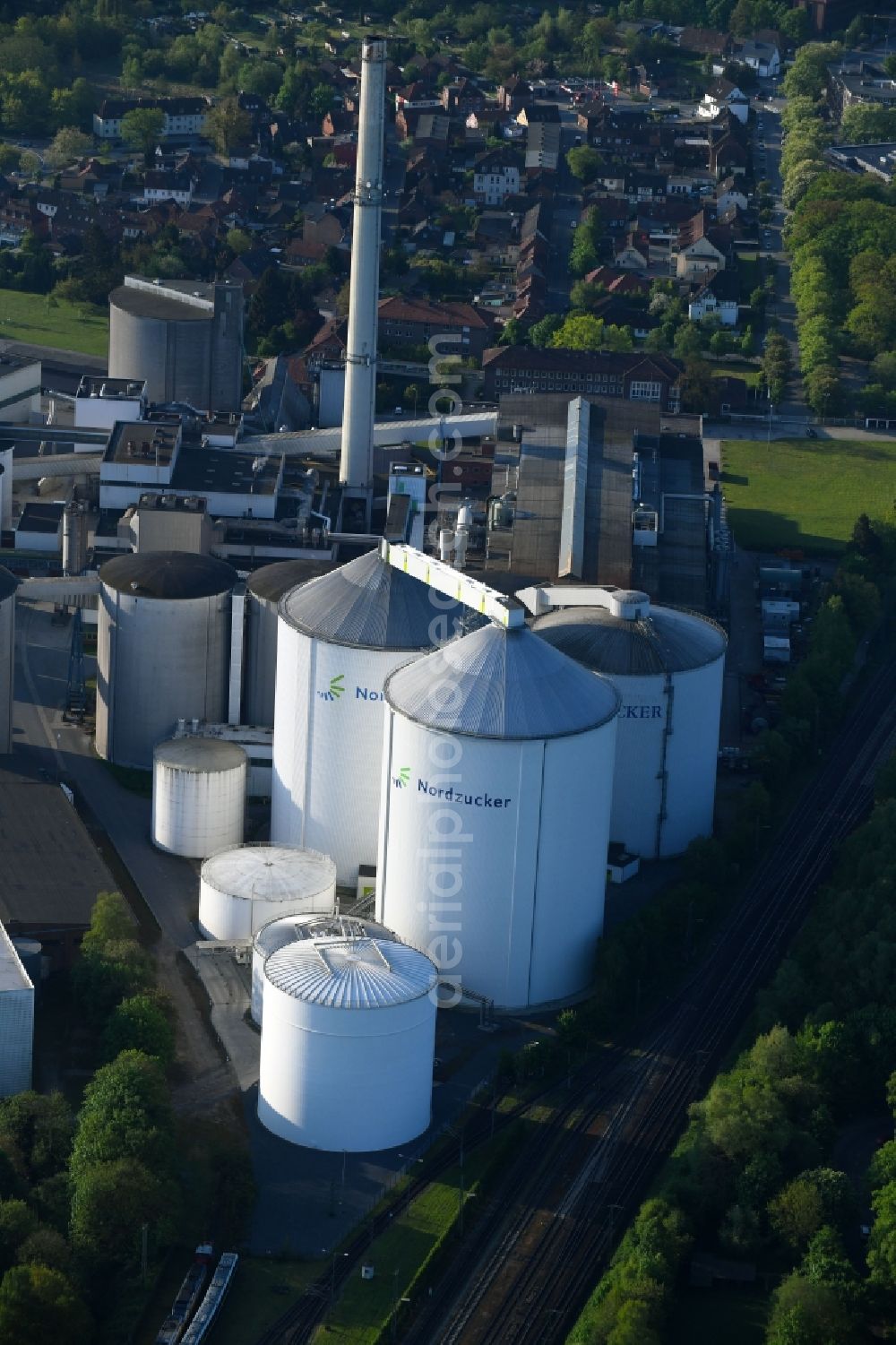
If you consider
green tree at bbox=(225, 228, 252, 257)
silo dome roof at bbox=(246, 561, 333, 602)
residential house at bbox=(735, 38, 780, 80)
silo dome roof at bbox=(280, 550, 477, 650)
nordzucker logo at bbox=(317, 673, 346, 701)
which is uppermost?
residential house at bbox=(735, 38, 780, 80)

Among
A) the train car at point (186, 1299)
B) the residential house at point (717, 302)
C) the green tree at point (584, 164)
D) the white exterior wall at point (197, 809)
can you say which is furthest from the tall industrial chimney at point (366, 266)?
the green tree at point (584, 164)

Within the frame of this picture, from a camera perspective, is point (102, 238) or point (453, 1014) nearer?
point (453, 1014)

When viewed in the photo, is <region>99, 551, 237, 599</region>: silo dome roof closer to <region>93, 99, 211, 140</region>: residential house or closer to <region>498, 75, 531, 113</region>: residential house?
<region>93, 99, 211, 140</region>: residential house

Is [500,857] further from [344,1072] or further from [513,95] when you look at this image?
[513,95]

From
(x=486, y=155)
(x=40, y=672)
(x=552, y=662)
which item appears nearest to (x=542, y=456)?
(x=40, y=672)

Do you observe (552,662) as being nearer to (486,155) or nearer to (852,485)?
(852,485)

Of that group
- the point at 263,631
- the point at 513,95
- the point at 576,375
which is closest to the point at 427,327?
the point at 576,375

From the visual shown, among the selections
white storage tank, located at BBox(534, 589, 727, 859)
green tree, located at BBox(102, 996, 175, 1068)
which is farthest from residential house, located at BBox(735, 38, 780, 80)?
green tree, located at BBox(102, 996, 175, 1068)
